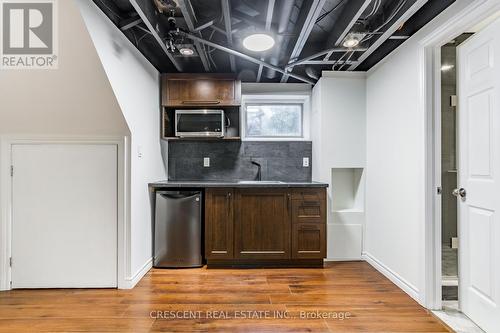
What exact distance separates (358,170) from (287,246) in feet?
4.39

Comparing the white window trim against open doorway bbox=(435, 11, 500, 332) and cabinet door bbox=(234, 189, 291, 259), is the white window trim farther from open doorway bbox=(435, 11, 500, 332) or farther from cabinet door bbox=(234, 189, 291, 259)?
open doorway bbox=(435, 11, 500, 332)

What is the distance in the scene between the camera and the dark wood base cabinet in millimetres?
2961

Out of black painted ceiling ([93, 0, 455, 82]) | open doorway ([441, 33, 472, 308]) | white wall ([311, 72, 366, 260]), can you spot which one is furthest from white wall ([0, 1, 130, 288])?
open doorway ([441, 33, 472, 308])

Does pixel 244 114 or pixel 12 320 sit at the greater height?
pixel 244 114

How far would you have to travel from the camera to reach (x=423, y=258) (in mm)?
2174

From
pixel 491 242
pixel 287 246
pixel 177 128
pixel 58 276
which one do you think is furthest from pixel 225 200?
pixel 491 242

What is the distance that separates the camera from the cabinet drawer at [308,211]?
2977mm

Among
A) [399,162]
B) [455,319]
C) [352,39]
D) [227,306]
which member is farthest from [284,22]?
[455,319]

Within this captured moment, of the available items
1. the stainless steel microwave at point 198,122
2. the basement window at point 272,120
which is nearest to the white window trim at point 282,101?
the basement window at point 272,120

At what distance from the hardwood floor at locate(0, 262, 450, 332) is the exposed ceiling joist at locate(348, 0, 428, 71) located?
225 cm

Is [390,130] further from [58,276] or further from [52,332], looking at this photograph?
[58,276]

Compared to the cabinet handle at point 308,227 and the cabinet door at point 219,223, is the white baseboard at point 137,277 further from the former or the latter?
the cabinet handle at point 308,227

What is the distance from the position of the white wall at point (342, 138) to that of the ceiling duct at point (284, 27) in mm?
661

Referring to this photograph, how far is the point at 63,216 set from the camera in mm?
2467
